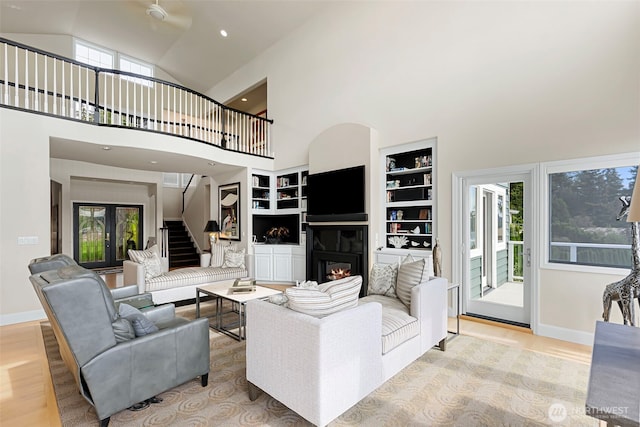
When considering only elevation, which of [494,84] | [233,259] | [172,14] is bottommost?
[233,259]

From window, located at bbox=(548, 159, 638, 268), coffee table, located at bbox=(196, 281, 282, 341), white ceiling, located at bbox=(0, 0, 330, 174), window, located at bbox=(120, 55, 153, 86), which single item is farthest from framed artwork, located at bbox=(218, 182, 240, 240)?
window, located at bbox=(548, 159, 638, 268)

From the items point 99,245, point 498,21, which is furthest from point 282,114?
point 99,245

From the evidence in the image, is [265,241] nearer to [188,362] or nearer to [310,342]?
[188,362]

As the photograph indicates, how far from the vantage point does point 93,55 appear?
7938mm

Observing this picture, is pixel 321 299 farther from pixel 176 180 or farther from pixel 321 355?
pixel 176 180

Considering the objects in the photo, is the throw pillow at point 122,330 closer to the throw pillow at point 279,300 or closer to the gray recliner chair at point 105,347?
the gray recliner chair at point 105,347

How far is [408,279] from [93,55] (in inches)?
385

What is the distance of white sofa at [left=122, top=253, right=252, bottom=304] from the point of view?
4746mm

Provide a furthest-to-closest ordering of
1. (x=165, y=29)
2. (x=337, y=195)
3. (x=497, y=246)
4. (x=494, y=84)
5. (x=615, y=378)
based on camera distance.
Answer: (x=165, y=29) < (x=337, y=195) < (x=497, y=246) < (x=494, y=84) < (x=615, y=378)

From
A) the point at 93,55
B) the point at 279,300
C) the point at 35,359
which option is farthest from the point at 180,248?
the point at 279,300

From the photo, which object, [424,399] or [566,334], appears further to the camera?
[566,334]

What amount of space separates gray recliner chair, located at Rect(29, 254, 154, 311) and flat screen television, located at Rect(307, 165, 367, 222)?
10.8 ft

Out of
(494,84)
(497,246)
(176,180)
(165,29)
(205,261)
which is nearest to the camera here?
(494,84)

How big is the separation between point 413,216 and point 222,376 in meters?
3.83
